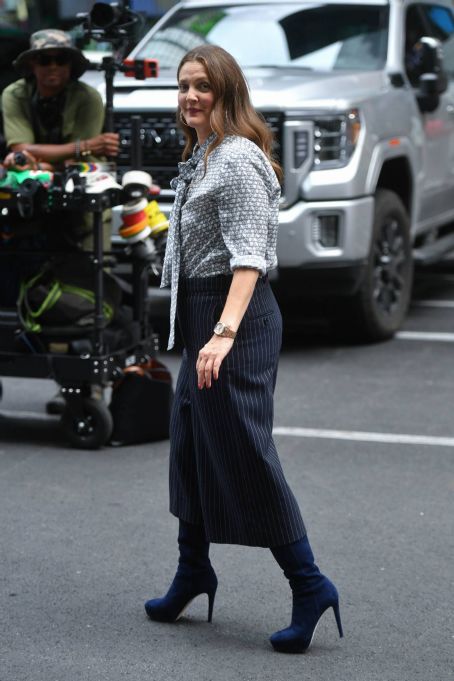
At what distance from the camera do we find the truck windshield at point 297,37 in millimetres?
9711

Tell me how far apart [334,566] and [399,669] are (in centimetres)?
95

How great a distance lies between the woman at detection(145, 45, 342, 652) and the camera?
4.03 meters

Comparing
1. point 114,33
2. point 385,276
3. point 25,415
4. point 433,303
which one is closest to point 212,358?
point 114,33

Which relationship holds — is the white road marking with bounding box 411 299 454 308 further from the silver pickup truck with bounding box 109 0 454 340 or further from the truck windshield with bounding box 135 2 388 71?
the truck windshield with bounding box 135 2 388 71

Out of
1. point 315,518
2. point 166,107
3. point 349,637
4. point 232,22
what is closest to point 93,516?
point 315,518

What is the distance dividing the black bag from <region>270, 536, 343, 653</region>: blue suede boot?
8.51 feet

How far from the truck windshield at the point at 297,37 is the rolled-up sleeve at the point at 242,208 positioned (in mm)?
5693

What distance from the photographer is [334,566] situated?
5.04 meters

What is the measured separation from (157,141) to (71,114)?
1.92m

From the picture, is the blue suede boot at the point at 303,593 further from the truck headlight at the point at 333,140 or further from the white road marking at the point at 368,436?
the truck headlight at the point at 333,140

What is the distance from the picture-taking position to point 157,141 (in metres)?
8.91

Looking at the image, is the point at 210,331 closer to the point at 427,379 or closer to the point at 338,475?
the point at 338,475

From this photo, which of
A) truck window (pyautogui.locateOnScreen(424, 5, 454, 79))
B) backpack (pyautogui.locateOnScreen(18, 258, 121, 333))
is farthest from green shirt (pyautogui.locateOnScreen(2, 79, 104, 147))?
truck window (pyautogui.locateOnScreen(424, 5, 454, 79))

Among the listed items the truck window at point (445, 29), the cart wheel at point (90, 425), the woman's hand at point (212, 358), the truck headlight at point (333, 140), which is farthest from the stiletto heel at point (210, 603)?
the truck window at point (445, 29)
